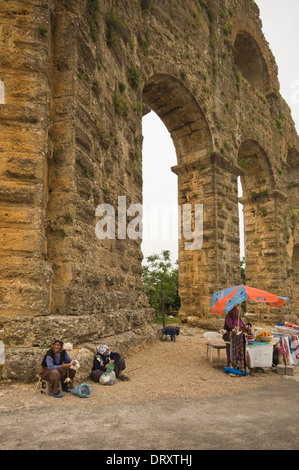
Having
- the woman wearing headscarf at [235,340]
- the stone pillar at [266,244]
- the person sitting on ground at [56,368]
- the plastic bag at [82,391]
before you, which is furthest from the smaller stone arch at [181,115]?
the plastic bag at [82,391]

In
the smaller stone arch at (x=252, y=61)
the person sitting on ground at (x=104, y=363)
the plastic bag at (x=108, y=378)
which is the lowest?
the plastic bag at (x=108, y=378)

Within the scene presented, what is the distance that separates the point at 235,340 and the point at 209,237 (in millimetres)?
5449

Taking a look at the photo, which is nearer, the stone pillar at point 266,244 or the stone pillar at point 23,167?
the stone pillar at point 23,167

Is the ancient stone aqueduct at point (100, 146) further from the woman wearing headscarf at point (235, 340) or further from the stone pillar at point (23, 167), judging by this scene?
the woman wearing headscarf at point (235, 340)

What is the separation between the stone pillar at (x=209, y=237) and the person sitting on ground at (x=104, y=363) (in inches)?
239

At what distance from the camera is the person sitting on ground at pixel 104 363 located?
4.77m

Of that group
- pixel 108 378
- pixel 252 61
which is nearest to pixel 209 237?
pixel 108 378

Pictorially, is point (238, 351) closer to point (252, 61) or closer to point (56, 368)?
point (56, 368)

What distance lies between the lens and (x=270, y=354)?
596cm

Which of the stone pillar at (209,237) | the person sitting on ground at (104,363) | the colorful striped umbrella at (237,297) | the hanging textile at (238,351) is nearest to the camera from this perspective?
the person sitting on ground at (104,363)

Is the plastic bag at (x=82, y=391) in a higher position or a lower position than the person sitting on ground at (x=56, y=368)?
lower

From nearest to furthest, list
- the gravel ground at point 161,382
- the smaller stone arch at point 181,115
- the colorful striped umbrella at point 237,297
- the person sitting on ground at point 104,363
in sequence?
the gravel ground at point 161,382 → the person sitting on ground at point 104,363 → the colorful striped umbrella at point 237,297 → the smaller stone arch at point 181,115

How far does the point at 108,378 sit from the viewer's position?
467cm

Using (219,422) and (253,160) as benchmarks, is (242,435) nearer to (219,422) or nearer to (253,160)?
(219,422)
